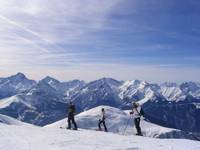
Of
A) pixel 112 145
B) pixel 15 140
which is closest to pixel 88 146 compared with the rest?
pixel 112 145

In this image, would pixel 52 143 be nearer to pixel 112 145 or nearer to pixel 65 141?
pixel 65 141

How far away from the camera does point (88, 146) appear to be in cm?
2141

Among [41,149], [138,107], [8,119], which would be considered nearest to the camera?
[41,149]

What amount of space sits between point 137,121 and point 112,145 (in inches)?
374

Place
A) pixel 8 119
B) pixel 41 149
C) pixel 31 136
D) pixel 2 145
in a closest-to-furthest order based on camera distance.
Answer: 1. pixel 41 149
2. pixel 2 145
3. pixel 31 136
4. pixel 8 119

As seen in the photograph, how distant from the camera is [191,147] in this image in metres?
22.0

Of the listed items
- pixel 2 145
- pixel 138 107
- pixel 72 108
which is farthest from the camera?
pixel 72 108

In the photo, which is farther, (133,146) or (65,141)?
(65,141)

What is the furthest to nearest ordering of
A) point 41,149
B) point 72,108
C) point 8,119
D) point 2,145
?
point 8,119 < point 72,108 < point 2,145 < point 41,149

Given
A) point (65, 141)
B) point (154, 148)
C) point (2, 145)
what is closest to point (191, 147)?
point (154, 148)

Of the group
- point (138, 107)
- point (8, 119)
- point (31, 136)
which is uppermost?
point (138, 107)

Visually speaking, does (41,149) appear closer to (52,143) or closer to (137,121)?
(52,143)

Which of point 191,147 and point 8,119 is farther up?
point 191,147

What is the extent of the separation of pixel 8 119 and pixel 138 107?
489ft
